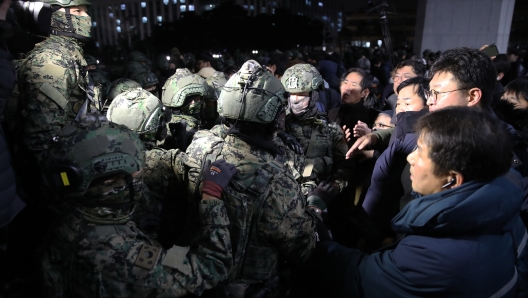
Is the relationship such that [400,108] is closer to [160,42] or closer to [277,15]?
[160,42]

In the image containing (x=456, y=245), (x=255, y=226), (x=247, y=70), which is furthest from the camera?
(x=247, y=70)

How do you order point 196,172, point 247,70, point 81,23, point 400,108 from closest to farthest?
point 247,70 < point 196,172 < point 400,108 < point 81,23

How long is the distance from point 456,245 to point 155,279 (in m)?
1.54

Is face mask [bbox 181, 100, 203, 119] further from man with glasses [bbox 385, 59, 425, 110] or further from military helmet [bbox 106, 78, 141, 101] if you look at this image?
man with glasses [bbox 385, 59, 425, 110]

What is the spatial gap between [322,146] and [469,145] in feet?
8.17

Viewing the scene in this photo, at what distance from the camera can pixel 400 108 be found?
12.6ft

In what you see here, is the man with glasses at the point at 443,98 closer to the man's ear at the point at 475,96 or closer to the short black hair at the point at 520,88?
the man's ear at the point at 475,96

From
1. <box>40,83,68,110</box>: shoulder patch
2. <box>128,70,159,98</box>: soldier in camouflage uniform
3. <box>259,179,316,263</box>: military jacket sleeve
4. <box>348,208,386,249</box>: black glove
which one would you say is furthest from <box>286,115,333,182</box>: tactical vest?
<box>128,70,159,98</box>: soldier in camouflage uniform

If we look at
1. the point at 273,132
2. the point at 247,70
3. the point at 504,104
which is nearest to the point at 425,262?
the point at 273,132

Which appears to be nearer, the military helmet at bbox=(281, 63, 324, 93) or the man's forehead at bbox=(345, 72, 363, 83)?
the military helmet at bbox=(281, 63, 324, 93)

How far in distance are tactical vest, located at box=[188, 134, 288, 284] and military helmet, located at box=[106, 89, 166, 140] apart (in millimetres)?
1045

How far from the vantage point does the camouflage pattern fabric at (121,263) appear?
68.6 inches

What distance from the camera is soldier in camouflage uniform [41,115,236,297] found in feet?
5.72

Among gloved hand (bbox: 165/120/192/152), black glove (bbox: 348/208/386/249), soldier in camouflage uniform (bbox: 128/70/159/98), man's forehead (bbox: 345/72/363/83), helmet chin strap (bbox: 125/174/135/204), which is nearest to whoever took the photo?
helmet chin strap (bbox: 125/174/135/204)
